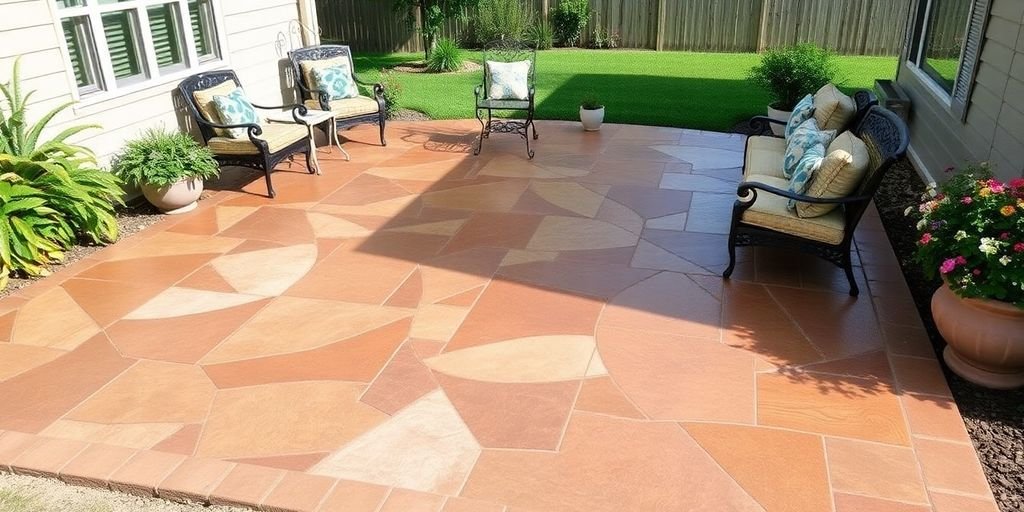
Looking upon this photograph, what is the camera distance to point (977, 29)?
5820mm

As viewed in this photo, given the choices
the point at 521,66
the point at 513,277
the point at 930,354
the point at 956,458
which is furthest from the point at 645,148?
the point at 956,458

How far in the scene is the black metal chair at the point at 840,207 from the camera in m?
4.33

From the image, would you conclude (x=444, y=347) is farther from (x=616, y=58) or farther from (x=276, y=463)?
(x=616, y=58)

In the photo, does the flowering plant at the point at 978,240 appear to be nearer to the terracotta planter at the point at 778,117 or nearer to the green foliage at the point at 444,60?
the terracotta planter at the point at 778,117

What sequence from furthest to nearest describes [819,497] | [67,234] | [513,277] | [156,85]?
[156,85] → [67,234] → [513,277] → [819,497]

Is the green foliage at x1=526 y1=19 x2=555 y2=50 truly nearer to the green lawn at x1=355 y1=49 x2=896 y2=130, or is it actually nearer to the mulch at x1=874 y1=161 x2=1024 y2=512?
the green lawn at x1=355 y1=49 x2=896 y2=130

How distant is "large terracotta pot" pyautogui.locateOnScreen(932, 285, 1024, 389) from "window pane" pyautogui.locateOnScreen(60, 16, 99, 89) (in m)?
6.31

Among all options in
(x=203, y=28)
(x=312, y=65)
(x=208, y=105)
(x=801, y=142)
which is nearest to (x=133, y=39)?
(x=208, y=105)

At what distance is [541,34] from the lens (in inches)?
586

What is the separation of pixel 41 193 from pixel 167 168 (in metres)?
1.08

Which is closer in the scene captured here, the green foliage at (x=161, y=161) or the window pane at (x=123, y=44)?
the green foliage at (x=161, y=161)

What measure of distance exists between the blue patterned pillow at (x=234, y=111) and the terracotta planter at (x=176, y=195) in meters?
0.65

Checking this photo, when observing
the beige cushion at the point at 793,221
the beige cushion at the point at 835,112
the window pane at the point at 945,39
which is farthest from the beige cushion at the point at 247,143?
the window pane at the point at 945,39

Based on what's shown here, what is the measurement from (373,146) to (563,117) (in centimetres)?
250
